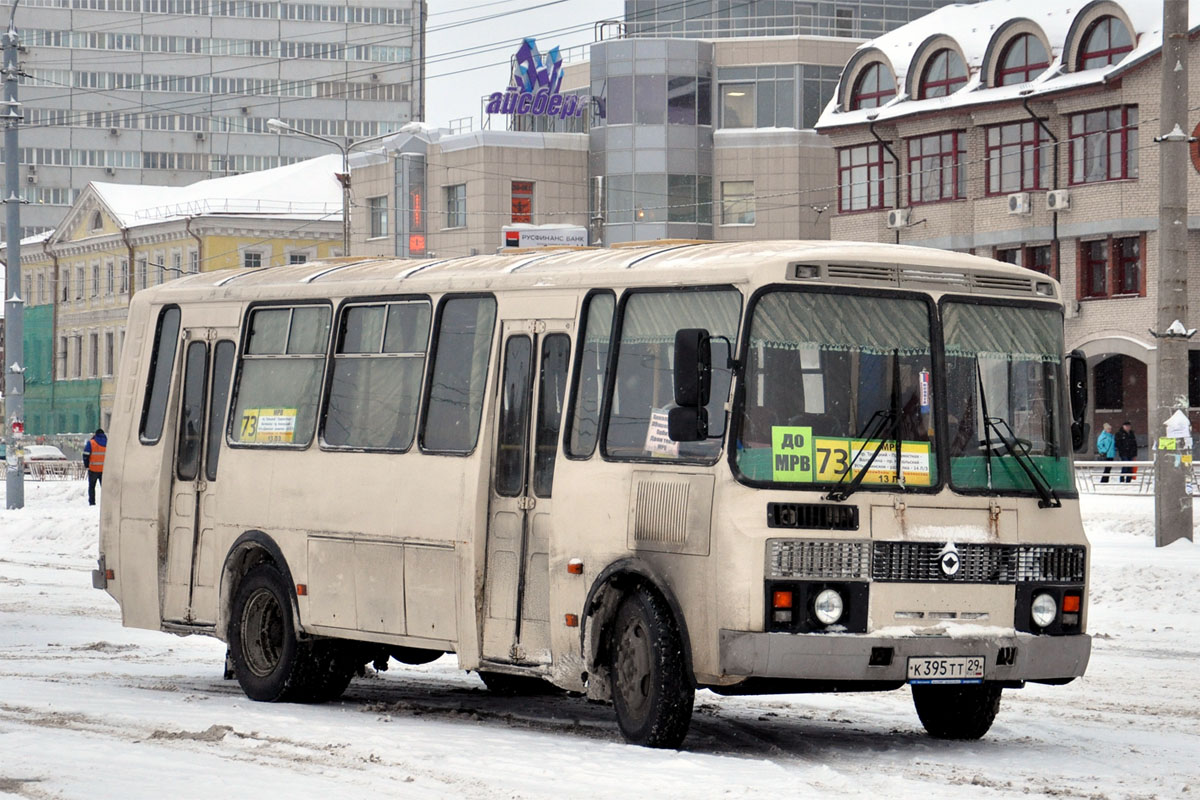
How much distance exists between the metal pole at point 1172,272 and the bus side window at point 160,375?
41.1 feet

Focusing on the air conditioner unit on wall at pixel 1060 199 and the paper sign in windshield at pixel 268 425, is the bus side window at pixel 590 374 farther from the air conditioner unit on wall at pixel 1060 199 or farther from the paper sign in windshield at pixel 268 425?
the air conditioner unit on wall at pixel 1060 199

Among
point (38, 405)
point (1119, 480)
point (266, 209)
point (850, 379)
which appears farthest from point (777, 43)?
point (850, 379)

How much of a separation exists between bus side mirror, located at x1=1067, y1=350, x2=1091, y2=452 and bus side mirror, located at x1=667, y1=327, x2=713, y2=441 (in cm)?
217

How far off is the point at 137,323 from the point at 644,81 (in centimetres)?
5879

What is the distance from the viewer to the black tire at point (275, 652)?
1368cm

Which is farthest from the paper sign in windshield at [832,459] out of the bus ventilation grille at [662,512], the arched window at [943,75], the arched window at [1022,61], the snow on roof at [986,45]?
the arched window at [943,75]

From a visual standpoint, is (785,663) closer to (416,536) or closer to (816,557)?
(816,557)

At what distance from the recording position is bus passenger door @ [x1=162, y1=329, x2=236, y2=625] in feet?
48.3

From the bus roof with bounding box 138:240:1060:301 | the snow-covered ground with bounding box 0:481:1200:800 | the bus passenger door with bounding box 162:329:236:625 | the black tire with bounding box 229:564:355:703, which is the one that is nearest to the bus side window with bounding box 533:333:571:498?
the bus roof with bounding box 138:240:1060:301

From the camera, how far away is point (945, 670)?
10672mm

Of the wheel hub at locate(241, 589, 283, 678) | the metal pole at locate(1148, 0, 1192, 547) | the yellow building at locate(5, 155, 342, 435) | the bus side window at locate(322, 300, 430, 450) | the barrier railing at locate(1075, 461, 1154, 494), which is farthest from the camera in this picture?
the yellow building at locate(5, 155, 342, 435)

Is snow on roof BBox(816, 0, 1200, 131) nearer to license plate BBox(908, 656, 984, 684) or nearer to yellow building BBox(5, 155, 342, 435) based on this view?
yellow building BBox(5, 155, 342, 435)

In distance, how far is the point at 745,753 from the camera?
428 inches

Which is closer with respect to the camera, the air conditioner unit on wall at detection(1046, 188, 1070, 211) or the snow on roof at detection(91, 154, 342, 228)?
the air conditioner unit on wall at detection(1046, 188, 1070, 211)
